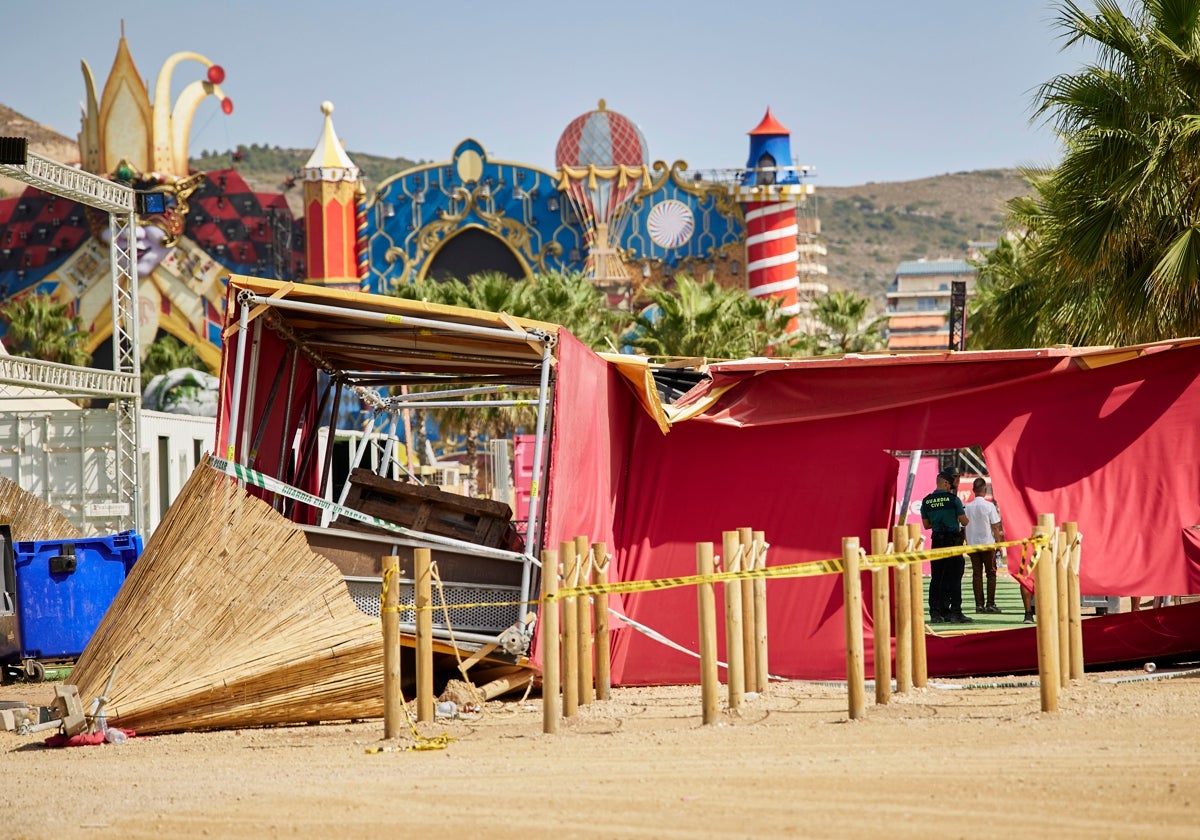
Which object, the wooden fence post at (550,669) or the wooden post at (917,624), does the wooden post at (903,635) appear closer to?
the wooden post at (917,624)

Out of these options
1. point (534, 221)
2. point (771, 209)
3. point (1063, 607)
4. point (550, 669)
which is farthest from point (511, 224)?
point (550, 669)

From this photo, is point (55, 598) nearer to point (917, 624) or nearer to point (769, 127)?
point (917, 624)

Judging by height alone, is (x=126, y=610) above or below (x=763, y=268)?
below

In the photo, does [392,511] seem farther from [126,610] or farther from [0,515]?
[0,515]

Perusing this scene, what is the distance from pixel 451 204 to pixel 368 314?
5062 cm

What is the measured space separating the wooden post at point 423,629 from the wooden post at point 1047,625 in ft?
12.3

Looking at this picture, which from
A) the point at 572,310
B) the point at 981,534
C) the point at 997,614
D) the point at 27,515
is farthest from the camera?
the point at 572,310

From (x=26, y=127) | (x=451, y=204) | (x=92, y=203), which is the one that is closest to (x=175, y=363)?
(x=451, y=204)

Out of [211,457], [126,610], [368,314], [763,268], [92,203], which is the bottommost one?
[126,610]

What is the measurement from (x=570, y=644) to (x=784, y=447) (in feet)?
11.7

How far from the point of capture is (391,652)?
9.63 metres

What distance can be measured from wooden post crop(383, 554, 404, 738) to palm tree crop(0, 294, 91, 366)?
49508 mm

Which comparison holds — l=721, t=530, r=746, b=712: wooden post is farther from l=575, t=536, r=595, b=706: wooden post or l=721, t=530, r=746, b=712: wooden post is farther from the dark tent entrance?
the dark tent entrance

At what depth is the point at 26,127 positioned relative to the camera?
602 ft
